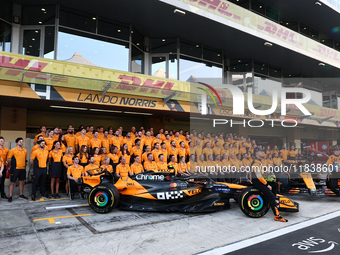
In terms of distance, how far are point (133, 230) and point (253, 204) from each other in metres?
2.97

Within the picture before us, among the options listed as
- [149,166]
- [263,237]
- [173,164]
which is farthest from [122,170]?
[263,237]

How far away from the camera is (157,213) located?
6.35 meters

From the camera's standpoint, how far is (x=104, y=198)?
622 centimetres

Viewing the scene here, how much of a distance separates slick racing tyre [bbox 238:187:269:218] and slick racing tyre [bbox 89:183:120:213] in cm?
310

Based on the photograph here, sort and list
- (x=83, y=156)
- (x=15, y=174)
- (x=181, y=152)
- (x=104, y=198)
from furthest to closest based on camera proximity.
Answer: (x=181, y=152), (x=83, y=156), (x=15, y=174), (x=104, y=198)

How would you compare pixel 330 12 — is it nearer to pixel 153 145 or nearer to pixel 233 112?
pixel 233 112

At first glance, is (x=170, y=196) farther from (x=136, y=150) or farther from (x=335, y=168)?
(x=335, y=168)

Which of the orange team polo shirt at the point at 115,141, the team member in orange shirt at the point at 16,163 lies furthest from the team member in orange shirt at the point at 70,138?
the team member in orange shirt at the point at 16,163

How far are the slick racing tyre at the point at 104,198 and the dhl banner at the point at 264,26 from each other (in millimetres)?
8598

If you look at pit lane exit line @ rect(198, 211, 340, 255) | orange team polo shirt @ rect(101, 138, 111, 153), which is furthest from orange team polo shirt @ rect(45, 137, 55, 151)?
pit lane exit line @ rect(198, 211, 340, 255)

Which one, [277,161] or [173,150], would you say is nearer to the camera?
[173,150]

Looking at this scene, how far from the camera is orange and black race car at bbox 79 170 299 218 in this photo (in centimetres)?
599

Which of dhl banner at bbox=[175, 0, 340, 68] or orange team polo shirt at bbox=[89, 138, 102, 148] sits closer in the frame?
orange team polo shirt at bbox=[89, 138, 102, 148]

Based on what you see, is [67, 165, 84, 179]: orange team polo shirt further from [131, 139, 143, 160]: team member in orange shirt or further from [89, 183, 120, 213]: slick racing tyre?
[131, 139, 143, 160]: team member in orange shirt
